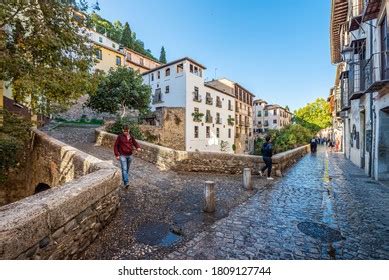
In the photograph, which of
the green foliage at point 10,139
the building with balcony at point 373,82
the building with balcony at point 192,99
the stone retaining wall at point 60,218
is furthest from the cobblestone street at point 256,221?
the building with balcony at point 192,99

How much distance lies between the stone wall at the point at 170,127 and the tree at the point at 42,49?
46.7ft

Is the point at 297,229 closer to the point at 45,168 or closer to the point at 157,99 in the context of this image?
the point at 45,168

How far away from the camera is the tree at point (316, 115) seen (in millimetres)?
38500

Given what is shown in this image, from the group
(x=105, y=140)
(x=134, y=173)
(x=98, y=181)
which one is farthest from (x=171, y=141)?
(x=98, y=181)

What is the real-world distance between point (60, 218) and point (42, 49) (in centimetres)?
544

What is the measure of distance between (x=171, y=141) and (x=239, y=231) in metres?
20.1

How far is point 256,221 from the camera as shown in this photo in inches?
158

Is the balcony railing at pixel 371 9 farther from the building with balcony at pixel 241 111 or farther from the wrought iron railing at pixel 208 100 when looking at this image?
the building with balcony at pixel 241 111

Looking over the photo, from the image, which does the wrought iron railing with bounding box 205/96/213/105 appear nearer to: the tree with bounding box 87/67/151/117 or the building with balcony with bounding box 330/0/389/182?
the tree with bounding box 87/67/151/117

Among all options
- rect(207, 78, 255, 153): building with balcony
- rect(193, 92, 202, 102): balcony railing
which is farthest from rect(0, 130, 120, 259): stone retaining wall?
rect(207, 78, 255, 153): building with balcony

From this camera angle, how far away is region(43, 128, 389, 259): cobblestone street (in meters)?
2.97

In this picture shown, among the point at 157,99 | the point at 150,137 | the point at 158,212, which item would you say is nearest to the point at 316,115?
the point at 157,99

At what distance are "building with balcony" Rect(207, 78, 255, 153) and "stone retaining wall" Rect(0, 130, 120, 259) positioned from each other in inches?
1185
